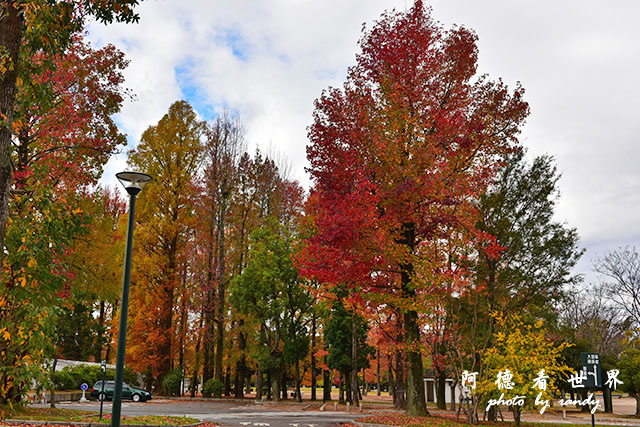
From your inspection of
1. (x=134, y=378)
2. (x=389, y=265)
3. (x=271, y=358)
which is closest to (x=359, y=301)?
(x=389, y=265)

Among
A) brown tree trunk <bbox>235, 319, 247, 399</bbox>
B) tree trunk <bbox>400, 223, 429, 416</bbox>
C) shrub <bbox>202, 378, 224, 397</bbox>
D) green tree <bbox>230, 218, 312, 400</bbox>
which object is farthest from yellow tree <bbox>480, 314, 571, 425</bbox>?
shrub <bbox>202, 378, 224, 397</bbox>

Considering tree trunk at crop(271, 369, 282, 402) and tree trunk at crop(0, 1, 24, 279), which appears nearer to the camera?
tree trunk at crop(0, 1, 24, 279)

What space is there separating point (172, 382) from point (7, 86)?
30.7 meters

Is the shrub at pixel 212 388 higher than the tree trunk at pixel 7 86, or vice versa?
the tree trunk at pixel 7 86

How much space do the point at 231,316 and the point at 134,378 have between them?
10.6m

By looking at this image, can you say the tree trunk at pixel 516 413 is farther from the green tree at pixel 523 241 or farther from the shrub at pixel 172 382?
the shrub at pixel 172 382

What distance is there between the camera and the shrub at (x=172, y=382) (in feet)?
109

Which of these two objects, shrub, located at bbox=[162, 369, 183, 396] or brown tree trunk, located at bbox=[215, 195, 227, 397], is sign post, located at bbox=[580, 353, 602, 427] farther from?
shrub, located at bbox=[162, 369, 183, 396]

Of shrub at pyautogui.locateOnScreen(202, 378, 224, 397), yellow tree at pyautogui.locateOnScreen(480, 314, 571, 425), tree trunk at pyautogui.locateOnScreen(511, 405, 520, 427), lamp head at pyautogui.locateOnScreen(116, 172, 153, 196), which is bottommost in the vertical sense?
shrub at pyautogui.locateOnScreen(202, 378, 224, 397)

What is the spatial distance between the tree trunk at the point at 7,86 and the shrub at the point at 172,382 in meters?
29.8

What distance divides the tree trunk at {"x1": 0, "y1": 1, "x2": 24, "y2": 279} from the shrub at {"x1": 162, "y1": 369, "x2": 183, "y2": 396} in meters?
29.8

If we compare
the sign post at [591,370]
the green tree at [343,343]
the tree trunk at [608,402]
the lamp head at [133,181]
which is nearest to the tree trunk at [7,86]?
the lamp head at [133,181]

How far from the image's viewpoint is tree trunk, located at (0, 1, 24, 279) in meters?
6.00

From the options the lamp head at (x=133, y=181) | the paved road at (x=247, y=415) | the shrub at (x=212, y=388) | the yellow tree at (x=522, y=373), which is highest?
the lamp head at (x=133, y=181)
